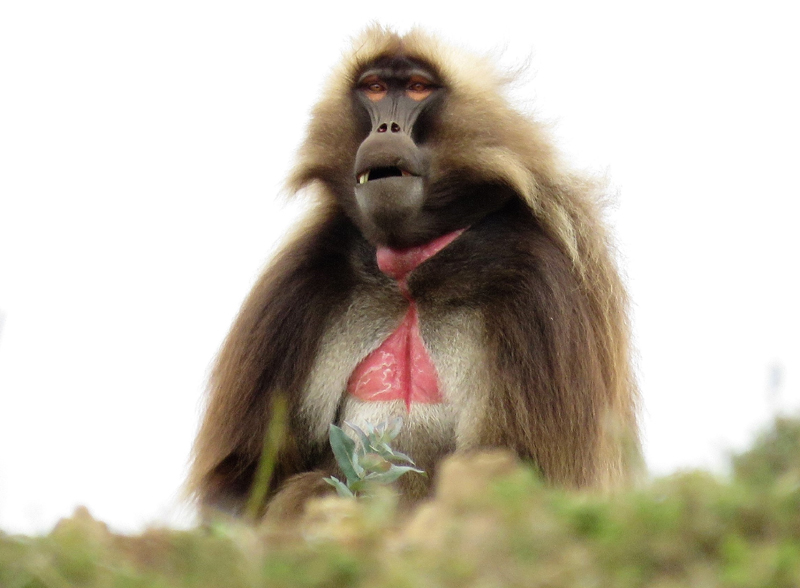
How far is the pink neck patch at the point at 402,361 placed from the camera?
5.22 m

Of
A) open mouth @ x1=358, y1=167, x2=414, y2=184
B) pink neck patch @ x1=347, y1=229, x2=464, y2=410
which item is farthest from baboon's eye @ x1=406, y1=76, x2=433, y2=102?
pink neck patch @ x1=347, y1=229, x2=464, y2=410

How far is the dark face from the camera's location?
17.0 ft

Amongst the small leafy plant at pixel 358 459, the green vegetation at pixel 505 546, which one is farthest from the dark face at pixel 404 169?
the green vegetation at pixel 505 546

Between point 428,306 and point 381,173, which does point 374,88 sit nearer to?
point 381,173

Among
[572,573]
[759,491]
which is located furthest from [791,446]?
[572,573]

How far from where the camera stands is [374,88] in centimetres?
566

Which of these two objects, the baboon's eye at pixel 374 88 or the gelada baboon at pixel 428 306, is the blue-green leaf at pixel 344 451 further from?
the baboon's eye at pixel 374 88

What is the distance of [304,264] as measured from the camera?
5.57 m

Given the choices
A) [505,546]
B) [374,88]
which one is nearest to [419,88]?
[374,88]

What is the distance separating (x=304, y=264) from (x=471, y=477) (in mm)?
3803

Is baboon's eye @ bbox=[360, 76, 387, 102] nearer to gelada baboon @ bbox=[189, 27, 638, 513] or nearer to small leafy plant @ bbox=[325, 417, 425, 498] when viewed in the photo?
gelada baboon @ bbox=[189, 27, 638, 513]

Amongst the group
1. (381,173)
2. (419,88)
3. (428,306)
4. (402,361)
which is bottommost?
(402,361)

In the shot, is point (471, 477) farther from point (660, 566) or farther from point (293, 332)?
point (293, 332)

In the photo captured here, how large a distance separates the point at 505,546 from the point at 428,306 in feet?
12.2
